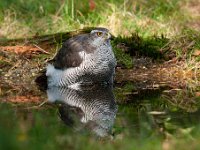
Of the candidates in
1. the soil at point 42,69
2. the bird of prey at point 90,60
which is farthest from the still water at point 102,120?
the soil at point 42,69

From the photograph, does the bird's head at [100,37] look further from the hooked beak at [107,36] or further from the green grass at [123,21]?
the green grass at [123,21]

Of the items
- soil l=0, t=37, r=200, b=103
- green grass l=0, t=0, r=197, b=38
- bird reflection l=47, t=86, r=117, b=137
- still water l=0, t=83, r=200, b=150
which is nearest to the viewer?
still water l=0, t=83, r=200, b=150

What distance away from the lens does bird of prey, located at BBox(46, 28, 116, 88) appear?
931 cm

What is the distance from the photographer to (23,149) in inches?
209

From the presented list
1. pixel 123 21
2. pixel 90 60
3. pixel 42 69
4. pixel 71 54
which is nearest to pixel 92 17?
pixel 123 21

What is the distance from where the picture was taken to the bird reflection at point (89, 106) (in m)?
7.36

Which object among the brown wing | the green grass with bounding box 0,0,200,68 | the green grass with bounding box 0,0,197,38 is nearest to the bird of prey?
the brown wing

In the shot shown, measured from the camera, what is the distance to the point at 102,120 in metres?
7.59

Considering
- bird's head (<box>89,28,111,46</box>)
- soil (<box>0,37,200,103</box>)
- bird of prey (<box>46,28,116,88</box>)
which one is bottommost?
soil (<box>0,37,200,103</box>)

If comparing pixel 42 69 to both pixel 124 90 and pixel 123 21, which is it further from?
pixel 123 21

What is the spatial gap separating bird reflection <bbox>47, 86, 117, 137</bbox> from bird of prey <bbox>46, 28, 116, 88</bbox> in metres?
0.15

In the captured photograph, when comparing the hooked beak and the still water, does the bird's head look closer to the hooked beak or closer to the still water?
the hooked beak

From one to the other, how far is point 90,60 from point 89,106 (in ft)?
3.64

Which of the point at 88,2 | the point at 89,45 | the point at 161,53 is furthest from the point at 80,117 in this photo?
the point at 88,2
